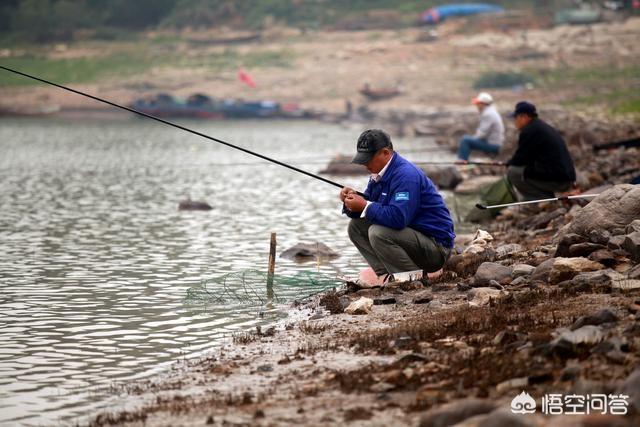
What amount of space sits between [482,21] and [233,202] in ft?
153

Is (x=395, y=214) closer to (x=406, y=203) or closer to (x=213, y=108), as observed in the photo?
(x=406, y=203)

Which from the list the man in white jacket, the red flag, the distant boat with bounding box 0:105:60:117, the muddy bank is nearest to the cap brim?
the muddy bank

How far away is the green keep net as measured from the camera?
10.1 metres

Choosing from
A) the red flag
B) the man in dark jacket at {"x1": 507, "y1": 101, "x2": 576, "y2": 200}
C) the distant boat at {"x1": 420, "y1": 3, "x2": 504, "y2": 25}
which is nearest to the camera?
the man in dark jacket at {"x1": 507, "y1": 101, "x2": 576, "y2": 200}

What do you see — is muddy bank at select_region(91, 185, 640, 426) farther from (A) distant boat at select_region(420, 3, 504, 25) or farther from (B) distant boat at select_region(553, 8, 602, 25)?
(A) distant boat at select_region(420, 3, 504, 25)

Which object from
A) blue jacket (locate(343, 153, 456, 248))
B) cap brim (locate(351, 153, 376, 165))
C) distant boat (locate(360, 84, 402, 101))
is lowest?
blue jacket (locate(343, 153, 456, 248))

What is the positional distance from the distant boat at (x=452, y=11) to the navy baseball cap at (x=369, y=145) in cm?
5774

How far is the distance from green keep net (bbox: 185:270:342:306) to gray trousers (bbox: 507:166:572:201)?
136 inches

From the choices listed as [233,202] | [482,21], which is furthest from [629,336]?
[482,21]

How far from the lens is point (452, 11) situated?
66.8 m

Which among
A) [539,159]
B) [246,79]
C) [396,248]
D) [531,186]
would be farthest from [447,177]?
[246,79]

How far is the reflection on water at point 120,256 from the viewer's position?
25.2 ft

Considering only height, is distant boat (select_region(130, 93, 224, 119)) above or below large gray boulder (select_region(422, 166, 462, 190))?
above

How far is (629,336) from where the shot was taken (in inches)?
247
